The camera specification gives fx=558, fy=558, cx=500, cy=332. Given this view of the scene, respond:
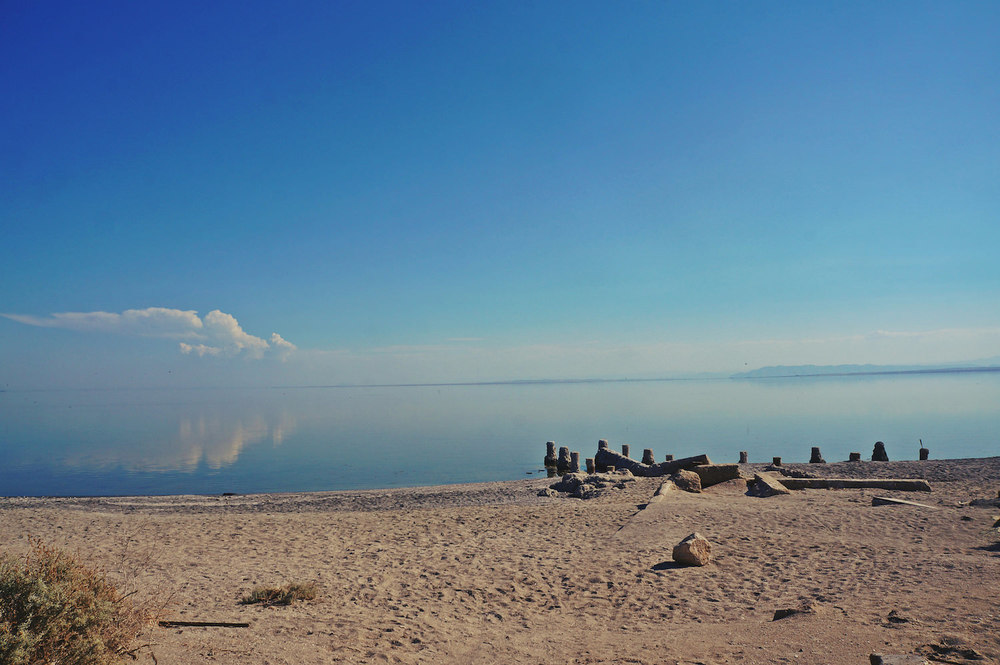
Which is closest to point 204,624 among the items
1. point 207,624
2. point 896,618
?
→ point 207,624

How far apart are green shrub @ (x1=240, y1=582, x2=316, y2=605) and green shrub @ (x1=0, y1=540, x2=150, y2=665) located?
2.62 metres

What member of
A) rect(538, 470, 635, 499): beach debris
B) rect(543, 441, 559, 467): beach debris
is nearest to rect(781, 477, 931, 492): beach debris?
rect(538, 470, 635, 499): beach debris

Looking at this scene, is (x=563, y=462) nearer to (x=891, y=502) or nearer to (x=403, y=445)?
(x=403, y=445)


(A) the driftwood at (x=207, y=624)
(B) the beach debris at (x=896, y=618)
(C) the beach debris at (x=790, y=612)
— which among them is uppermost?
(B) the beach debris at (x=896, y=618)

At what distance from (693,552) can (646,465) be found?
14910 millimetres

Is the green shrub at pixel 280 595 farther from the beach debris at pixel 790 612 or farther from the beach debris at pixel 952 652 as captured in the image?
the beach debris at pixel 952 652

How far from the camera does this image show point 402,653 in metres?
6.05

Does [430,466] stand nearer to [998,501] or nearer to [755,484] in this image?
[755,484]

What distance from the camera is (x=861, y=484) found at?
15922 mm

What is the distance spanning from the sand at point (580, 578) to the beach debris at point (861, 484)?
0.50 metres

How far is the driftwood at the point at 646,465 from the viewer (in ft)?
64.7

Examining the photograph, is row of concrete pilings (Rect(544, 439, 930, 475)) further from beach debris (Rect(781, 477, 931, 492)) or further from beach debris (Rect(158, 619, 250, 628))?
beach debris (Rect(158, 619, 250, 628))

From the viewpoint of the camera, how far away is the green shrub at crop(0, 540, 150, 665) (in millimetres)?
4188

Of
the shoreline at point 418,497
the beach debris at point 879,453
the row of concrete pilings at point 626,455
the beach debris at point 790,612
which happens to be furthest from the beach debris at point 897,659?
the beach debris at point 879,453
